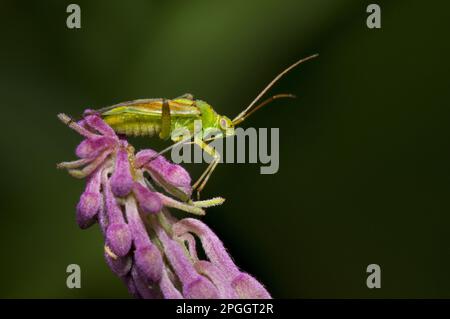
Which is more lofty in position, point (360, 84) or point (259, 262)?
point (360, 84)

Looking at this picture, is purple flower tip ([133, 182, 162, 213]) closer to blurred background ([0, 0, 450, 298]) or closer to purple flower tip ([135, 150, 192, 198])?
purple flower tip ([135, 150, 192, 198])

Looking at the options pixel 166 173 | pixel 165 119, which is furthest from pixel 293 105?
pixel 166 173

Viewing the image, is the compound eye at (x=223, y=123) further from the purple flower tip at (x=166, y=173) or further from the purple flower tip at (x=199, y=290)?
the purple flower tip at (x=199, y=290)
